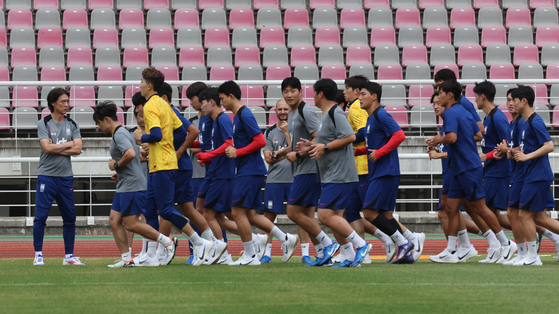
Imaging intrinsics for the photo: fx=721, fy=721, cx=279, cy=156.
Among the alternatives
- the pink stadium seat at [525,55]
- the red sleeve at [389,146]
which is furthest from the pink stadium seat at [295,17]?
the red sleeve at [389,146]

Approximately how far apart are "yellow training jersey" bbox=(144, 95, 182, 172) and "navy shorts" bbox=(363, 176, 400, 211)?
2169 millimetres

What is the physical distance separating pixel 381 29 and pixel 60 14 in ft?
30.4

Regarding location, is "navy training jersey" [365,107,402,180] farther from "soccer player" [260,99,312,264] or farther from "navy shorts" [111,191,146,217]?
"navy shorts" [111,191,146,217]

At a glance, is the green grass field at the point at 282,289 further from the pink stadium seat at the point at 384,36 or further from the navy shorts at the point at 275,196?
the pink stadium seat at the point at 384,36

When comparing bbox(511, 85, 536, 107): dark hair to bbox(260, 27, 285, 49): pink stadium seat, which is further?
bbox(260, 27, 285, 49): pink stadium seat

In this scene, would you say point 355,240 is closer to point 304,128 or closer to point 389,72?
point 304,128

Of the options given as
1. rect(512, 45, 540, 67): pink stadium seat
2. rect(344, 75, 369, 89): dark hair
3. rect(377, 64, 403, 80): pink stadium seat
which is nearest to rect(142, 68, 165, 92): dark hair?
rect(344, 75, 369, 89): dark hair

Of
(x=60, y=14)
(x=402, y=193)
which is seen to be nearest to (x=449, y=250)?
(x=402, y=193)

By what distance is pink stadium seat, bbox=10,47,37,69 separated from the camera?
18859 millimetres

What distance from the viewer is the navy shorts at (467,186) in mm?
8148

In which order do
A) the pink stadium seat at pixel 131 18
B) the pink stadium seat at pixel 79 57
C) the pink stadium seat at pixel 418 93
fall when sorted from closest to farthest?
the pink stadium seat at pixel 418 93, the pink stadium seat at pixel 79 57, the pink stadium seat at pixel 131 18

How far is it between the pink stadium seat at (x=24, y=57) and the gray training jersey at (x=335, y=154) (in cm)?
1324

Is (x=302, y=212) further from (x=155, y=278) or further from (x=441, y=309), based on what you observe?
(x=441, y=309)

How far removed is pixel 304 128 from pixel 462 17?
14400 millimetres
